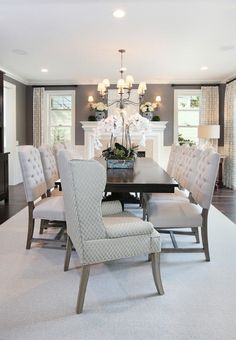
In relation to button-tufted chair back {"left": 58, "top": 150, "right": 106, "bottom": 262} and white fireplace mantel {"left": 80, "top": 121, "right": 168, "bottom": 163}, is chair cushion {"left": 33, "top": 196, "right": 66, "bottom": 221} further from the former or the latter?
white fireplace mantel {"left": 80, "top": 121, "right": 168, "bottom": 163}

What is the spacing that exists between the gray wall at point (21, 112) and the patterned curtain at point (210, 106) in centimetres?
455

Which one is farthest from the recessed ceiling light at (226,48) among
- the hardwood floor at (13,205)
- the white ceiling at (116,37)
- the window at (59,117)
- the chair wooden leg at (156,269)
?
the window at (59,117)

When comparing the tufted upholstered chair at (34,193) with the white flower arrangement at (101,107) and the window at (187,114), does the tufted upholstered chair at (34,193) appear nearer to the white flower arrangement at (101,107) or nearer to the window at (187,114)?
the white flower arrangement at (101,107)

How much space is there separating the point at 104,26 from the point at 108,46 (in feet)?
2.99

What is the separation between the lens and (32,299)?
7.85 feet

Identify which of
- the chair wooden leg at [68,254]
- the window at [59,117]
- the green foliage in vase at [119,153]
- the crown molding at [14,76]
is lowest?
the chair wooden leg at [68,254]

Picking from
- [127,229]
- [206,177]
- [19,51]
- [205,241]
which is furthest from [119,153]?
[19,51]

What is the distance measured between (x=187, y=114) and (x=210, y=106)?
2.06 feet

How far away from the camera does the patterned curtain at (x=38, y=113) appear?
8641 millimetres

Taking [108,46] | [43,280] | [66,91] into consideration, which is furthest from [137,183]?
[66,91]

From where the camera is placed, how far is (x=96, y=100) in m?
8.59

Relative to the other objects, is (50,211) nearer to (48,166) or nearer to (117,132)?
(48,166)

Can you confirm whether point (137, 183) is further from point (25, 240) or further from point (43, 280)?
point (25, 240)

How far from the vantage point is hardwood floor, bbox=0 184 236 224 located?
504 cm
